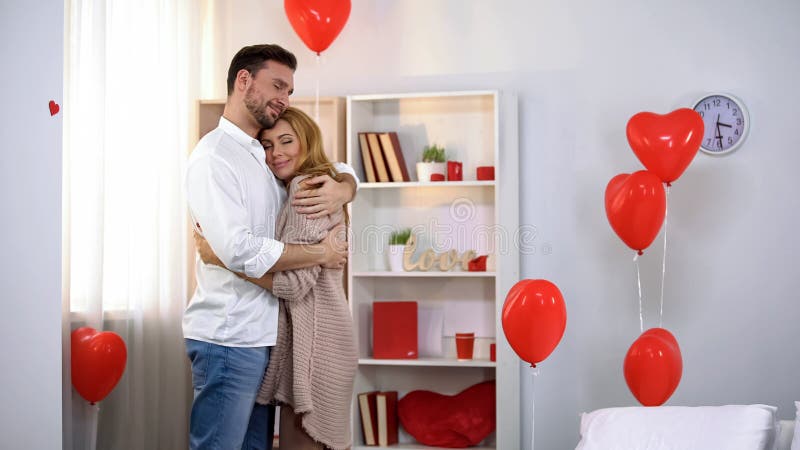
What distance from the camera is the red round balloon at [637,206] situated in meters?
2.88

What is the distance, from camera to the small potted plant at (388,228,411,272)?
Result: 3525mm

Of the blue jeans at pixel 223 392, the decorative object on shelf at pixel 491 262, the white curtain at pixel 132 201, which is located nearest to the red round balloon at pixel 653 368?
the decorative object on shelf at pixel 491 262

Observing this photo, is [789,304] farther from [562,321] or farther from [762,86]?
[562,321]

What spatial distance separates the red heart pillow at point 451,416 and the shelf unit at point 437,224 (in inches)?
2.6

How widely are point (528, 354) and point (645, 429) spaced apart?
77 centimetres

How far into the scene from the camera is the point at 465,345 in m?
3.45

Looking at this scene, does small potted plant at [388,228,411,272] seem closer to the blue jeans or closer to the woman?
the woman

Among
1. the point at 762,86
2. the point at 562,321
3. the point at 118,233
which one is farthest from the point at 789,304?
the point at 118,233

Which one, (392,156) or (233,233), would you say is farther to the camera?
(392,156)

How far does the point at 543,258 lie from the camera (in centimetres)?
355

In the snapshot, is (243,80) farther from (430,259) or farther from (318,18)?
(430,259)

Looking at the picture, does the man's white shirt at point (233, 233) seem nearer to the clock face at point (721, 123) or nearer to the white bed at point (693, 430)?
the white bed at point (693, 430)

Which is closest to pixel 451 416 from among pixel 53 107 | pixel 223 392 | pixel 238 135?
pixel 223 392

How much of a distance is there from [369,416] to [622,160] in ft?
5.10
